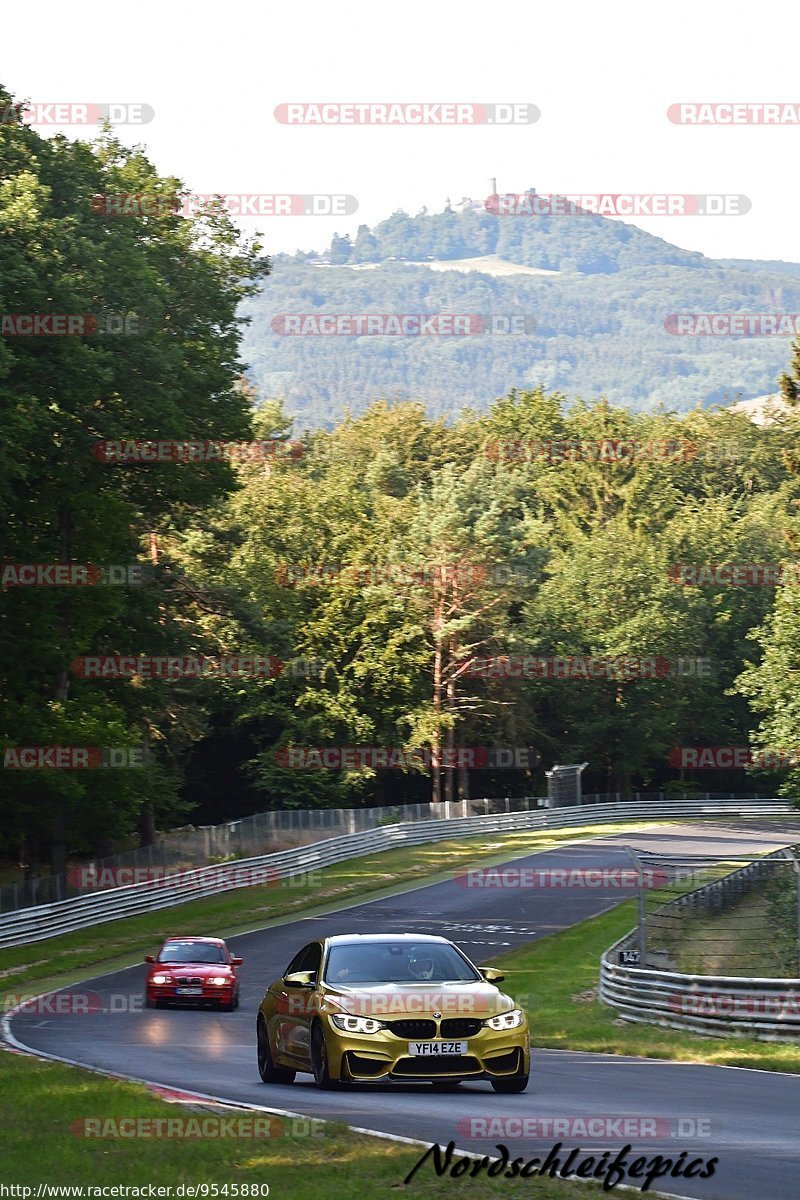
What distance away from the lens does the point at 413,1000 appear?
14430 mm

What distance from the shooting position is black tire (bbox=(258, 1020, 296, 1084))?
15.9 m

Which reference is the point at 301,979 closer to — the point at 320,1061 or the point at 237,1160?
the point at 320,1061

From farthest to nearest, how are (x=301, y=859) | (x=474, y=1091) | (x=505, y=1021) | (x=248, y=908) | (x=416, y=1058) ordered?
(x=301, y=859) → (x=248, y=908) → (x=474, y=1091) → (x=505, y=1021) → (x=416, y=1058)

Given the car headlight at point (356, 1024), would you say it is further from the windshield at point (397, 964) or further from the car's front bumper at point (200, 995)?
the car's front bumper at point (200, 995)

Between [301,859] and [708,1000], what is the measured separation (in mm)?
33269

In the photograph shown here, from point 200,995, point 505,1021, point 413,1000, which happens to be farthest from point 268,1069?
point 200,995

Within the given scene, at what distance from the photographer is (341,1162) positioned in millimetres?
10531

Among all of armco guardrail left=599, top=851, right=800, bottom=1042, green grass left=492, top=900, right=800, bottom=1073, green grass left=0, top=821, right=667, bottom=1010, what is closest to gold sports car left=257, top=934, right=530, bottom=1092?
green grass left=492, top=900, right=800, bottom=1073

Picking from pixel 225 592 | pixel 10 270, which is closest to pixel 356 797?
pixel 225 592

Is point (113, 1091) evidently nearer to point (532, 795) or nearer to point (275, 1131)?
point (275, 1131)

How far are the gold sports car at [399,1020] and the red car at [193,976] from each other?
1263cm

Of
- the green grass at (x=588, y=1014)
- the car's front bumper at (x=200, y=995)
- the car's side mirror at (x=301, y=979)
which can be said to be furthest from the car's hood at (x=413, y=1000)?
the car's front bumper at (x=200, y=995)

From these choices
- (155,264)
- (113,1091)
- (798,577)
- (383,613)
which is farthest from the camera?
(383,613)

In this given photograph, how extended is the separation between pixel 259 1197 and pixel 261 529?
66287 millimetres
